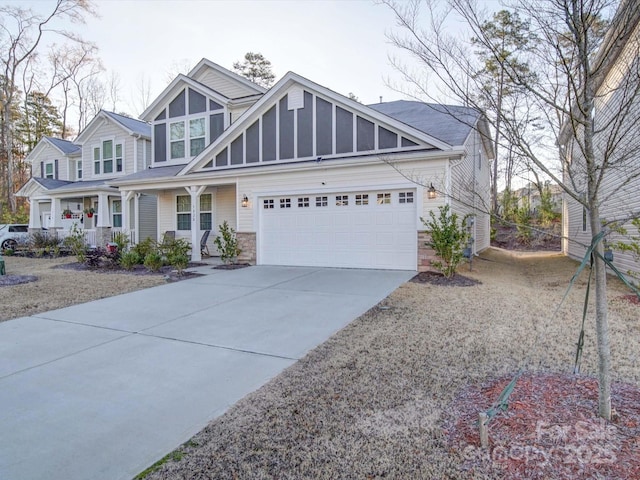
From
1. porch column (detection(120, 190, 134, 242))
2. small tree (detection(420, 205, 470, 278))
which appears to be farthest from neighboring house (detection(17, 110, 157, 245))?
small tree (detection(420, 205, 470, 278))

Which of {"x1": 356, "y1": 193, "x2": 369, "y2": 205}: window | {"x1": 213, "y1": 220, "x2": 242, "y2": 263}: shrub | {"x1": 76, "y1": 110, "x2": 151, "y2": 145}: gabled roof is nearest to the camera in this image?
{"x1": 356, "y1": 193, "x2": 369, "y2": 205}: window

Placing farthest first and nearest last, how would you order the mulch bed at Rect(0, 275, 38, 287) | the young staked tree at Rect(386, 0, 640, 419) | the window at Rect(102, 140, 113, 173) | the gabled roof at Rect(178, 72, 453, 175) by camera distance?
the window at Rect(102, 140, 113, 173) < the gabled roof at Rect(178, 72, 453, 175) < the mulch bed at Rect(0, 275, 38, 287) < the young staked tree at Rect(386, 0, 640, 419)

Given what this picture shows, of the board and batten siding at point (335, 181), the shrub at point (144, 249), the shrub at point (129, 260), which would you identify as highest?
the board and batten siding at point (335, 181)

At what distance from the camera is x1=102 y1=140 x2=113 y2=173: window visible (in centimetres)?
1750

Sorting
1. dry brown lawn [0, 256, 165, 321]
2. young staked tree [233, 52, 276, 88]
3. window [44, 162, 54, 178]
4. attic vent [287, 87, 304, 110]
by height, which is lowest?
dry brown lawn [0, 256, 165, 321]

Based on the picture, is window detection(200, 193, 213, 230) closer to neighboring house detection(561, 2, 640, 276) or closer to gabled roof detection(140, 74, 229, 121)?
gabled roof detection(140, 74, 229, 121)

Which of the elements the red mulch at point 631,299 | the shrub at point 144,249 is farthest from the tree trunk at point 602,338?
the shrub at point 144,249

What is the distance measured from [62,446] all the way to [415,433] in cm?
233

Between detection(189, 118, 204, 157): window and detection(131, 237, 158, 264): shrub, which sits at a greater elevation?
detection(189, 118, 204, 157): window

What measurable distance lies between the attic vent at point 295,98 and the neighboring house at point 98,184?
25.9ft

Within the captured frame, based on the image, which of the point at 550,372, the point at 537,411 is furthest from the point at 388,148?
the point at 537,411

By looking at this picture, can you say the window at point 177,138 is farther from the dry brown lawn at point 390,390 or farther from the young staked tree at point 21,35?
the young staked tree at point 21,35

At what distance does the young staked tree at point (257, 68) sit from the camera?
27188mm

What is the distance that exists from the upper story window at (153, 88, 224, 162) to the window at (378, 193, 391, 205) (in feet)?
23.1
